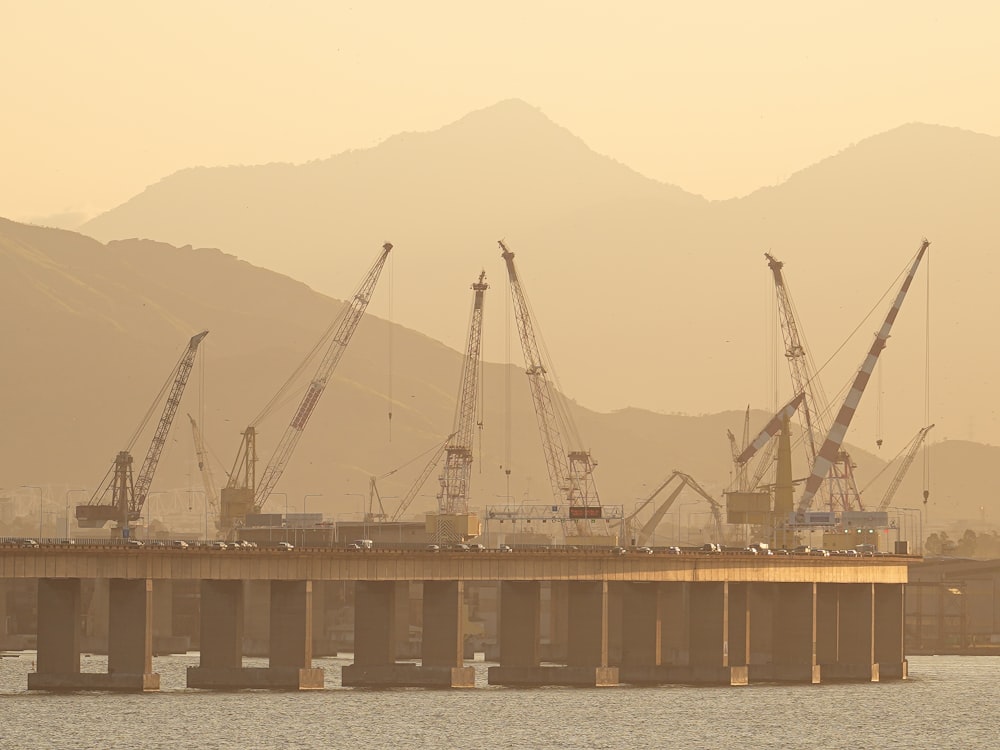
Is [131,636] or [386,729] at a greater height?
[131,636]

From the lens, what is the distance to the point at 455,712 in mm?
195500

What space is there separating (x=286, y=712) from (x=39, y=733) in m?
25.5

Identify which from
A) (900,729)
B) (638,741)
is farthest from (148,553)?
(900,729)

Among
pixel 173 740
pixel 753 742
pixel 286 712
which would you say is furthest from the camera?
pixel 286 712

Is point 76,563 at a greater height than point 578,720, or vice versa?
point 76,563

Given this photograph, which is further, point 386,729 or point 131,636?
point 131,636

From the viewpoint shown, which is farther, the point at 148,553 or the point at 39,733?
the point at 148,553

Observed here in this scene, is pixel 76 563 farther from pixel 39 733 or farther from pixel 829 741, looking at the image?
pixel 829 741

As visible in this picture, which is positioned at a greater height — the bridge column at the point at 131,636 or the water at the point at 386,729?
the bridge column at the point at 131,636

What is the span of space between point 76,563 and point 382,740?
37717 millimetres

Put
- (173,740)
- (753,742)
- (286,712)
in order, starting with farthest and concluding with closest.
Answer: (286,712), (753,742), (173,740)

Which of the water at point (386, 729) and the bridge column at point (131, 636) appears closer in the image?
the water at point (386, 729)

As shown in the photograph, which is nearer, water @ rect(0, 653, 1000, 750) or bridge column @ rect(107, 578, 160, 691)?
water @ rect(0, 653, 1000, 750)

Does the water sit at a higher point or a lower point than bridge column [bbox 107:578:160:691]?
lower
